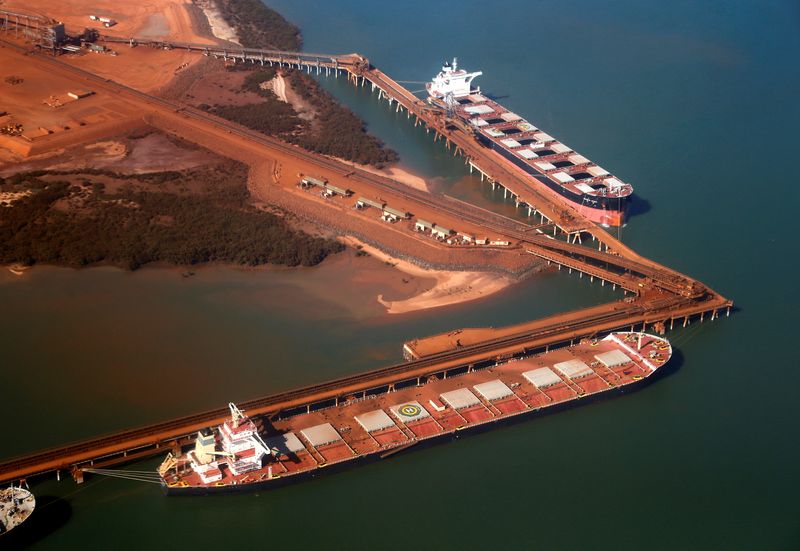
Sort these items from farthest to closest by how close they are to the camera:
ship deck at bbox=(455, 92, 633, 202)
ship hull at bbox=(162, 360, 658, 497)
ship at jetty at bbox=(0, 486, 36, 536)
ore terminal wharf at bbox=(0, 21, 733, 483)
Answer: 1. ship deck at bbox=(455, 92, 633, 202)
2. ore terminal wharf at bbox=(0, 21, 733, 483)
3. ship hull at bbox=(162, 360, 658, 497)
4. ship at jetty at bbox=(0, 486, 36, 536)

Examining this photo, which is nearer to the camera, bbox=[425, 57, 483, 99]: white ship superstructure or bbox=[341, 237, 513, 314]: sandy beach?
bbox=[341, 237, 513, 314]: sandy beach

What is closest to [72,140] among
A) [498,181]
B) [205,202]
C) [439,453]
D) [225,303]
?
[205,202]

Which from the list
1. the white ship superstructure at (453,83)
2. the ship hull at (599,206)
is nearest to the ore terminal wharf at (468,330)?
the ship hull at (599,206)

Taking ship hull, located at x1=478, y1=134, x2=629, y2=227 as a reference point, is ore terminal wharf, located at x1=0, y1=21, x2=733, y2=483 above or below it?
below

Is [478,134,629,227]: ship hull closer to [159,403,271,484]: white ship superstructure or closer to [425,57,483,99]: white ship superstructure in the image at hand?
[425,57,483,99]: white ship superstructure

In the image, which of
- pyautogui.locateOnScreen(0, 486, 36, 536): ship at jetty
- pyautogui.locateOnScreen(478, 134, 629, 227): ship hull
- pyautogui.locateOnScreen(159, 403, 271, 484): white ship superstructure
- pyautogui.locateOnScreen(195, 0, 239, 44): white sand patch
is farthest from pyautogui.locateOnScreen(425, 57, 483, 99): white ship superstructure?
pyautogui.locateOnScreen(0, 486, 36, 536): ship at jetty

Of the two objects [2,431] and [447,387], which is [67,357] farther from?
[447,387]

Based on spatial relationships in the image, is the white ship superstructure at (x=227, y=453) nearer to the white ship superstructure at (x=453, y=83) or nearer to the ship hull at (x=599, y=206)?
the ship hull at (x=599, y=206)

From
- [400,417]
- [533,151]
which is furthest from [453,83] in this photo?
[400,417]
